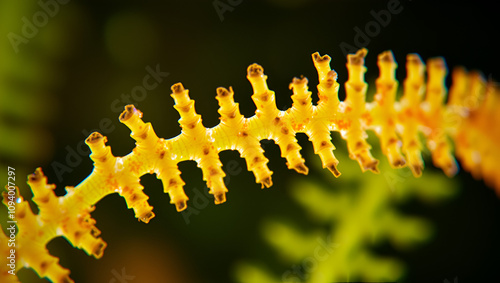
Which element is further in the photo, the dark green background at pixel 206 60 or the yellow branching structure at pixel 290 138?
the dark green background at pixel 206 60

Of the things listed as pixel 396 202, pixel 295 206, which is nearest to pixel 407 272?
pixel 396 202

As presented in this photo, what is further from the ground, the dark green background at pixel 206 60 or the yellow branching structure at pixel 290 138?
the dark green background at pixel 206 60

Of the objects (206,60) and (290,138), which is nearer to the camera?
(290,138)

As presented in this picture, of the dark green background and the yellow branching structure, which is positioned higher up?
the dark green background

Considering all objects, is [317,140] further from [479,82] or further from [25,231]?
[25,231]

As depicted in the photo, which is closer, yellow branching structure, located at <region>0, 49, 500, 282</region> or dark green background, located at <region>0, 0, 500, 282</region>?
yellow branching structure, located at <region>0, 49, 500, 282</region>

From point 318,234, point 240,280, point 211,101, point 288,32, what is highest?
A: point 288,32

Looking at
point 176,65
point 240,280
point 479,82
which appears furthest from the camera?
point 240,280

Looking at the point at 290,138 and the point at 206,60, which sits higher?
the point at 206,60
